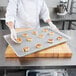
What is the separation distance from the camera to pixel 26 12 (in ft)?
5.31

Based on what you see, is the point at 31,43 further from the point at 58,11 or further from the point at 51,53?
the point at 58,11

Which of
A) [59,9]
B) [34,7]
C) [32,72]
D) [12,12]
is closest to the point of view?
[32,72]

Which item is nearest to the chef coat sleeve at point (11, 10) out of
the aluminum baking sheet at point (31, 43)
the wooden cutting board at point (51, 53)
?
the aluminum baking sheet at point (31, 43)

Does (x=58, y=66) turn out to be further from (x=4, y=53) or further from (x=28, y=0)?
(x=28, y=0)

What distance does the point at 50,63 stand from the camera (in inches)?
44.2

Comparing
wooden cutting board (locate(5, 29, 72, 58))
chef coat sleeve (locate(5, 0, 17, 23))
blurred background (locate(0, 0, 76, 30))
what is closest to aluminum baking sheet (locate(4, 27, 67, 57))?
wooden cutting board (locate(5, 29, 72, 58))

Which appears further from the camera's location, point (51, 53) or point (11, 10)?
point (11, 10)

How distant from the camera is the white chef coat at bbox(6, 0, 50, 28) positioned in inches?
60.3

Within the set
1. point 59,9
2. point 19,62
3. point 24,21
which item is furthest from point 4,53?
point 59,9

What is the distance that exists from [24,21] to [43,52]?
58 cm

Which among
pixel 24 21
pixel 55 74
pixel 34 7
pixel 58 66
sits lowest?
pixel 55 74

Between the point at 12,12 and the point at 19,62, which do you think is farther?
the point at 12,12

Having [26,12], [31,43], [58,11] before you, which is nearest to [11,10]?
[26,12]

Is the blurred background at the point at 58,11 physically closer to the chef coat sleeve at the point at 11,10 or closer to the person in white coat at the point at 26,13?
the person in white coat at the point at 26,13
